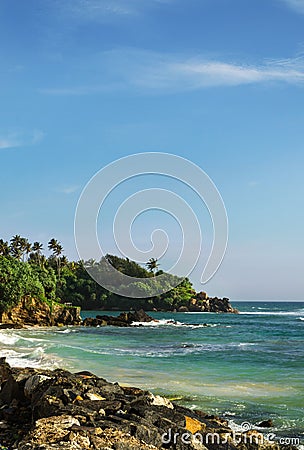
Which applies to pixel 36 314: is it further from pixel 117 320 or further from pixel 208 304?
pixel 208 304

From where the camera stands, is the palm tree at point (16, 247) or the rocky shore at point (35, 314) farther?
the palm tree at point (16, 247)

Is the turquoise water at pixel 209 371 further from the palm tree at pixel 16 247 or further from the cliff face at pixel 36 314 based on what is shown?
the palm tree at pixel 16 247

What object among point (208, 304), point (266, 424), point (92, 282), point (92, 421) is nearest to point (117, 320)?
point (92, 282)

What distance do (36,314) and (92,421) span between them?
38.9 m

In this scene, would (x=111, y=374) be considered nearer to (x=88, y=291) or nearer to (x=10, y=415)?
(x=10, y=415)

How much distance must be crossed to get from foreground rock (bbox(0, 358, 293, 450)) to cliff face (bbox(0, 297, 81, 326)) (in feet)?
106

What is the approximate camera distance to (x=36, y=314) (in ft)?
146

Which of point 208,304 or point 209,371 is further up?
point 208,304

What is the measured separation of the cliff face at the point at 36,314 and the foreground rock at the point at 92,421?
32.4 meters

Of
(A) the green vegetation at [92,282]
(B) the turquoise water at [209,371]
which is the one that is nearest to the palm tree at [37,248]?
(A) the green vegetation at [92,282]

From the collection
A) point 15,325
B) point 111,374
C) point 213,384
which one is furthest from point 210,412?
point 15,325

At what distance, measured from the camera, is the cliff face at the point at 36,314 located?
139ft

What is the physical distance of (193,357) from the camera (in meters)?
23.8

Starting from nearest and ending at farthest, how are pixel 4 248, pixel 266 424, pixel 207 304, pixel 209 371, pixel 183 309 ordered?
1. pixel 266 424
2. pixel 209 371
3. pixel 4 248
4. pixel 183 309
5. pixel 207 304
